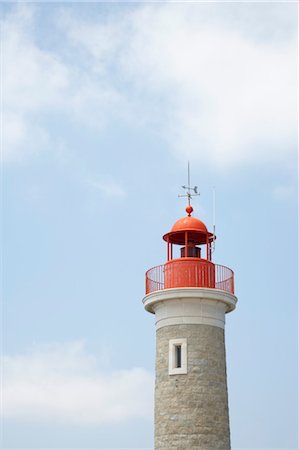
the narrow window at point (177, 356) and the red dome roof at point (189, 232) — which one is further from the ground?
the red dome roof at point (189, 232)

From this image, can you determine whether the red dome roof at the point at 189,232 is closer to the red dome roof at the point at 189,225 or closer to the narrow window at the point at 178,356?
the red dome roof at the point at 189,225

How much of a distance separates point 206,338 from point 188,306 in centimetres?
107

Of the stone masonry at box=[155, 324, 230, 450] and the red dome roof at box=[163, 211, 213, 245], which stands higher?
the red dome roof at box=[163, 211, 213, 245]

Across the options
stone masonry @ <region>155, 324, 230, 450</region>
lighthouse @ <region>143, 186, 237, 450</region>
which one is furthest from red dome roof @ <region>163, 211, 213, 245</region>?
stone masonry @ <region>155, 324, 230, 450</region>

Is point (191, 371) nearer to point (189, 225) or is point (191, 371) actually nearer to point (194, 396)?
point (194, 396)

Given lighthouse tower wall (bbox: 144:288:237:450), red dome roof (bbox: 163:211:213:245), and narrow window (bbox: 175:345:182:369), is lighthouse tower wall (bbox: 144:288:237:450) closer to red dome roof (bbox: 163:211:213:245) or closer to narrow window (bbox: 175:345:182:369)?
narrow window (bbox: 175:345:182:369)

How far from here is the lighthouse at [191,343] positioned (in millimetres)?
27391

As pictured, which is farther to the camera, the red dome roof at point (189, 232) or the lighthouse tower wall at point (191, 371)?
the red dome roof at point (189, 232)

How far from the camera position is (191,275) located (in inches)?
1123

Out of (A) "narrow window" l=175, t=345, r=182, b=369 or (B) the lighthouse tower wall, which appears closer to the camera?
(B) the lighthouse tower wall

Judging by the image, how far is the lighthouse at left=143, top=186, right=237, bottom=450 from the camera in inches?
1078

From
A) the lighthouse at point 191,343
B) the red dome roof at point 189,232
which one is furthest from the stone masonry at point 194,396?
the red dome roof at point 189,232

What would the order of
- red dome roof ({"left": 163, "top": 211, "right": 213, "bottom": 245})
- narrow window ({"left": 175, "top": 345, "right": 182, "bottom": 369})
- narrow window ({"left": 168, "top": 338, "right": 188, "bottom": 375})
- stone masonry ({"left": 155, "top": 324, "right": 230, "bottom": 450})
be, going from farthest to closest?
red dome roof ({"left": 163, "top": 211, "right": 213, "bottom": 245})
narrow window ({"left": 175, "top": 345, "right": 182, "bottom": 369})
narrow window ({"left": 168, "top": 338, "right": 188, "bottom": 375})
stone masonry ({"left": 155, "top": 324, "right": 230, "bottom": 450})

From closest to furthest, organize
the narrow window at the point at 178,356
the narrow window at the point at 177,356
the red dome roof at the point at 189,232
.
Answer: the narrow window at the point at 177,356, the narrow window at the point at 178,356, the red dome roof at the point at 189,232
